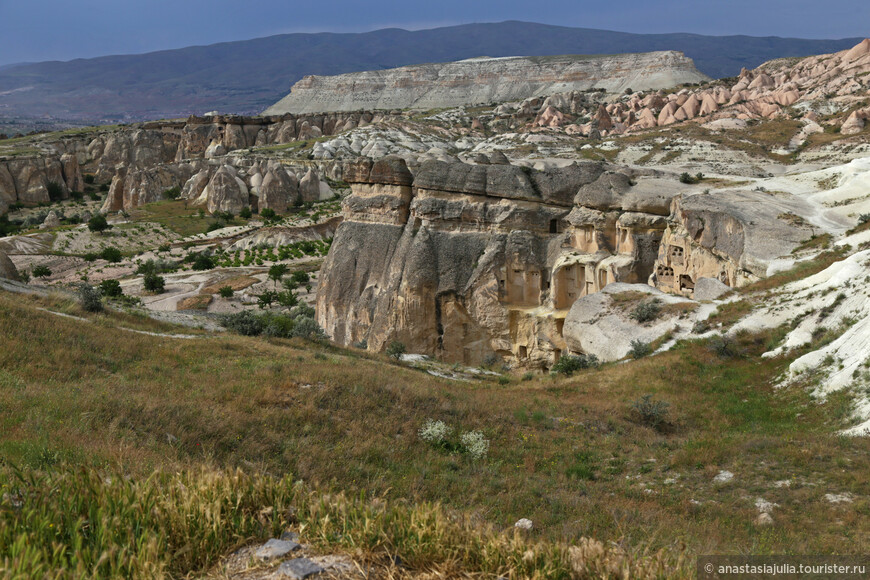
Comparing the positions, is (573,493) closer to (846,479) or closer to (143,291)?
(846,479)

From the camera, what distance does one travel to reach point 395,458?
8.59 metres

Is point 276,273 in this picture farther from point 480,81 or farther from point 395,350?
point 480,81

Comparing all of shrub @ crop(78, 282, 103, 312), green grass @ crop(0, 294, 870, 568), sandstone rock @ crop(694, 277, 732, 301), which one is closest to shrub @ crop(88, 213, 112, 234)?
shrub @ crop(78, 282, 103, 312)

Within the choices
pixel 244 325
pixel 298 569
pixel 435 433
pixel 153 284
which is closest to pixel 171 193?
pixel 153 284

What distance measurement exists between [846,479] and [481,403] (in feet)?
19.6

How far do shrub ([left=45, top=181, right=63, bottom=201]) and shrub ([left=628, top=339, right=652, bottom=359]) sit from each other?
80531 millimetres

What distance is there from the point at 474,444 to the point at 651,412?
160 inches

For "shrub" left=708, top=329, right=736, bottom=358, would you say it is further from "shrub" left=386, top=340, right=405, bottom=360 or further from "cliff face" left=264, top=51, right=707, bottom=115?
"cliff face" left=264, top=51, right=707, bottom=115

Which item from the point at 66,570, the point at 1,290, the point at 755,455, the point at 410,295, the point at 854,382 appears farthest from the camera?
the point at 410,295

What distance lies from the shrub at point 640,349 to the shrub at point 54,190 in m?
80.5

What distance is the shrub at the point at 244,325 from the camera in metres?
19.9

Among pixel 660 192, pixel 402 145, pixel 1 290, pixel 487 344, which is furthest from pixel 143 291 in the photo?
pixel 402 145

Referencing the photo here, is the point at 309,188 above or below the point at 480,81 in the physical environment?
below

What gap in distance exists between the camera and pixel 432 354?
79.9 feet
